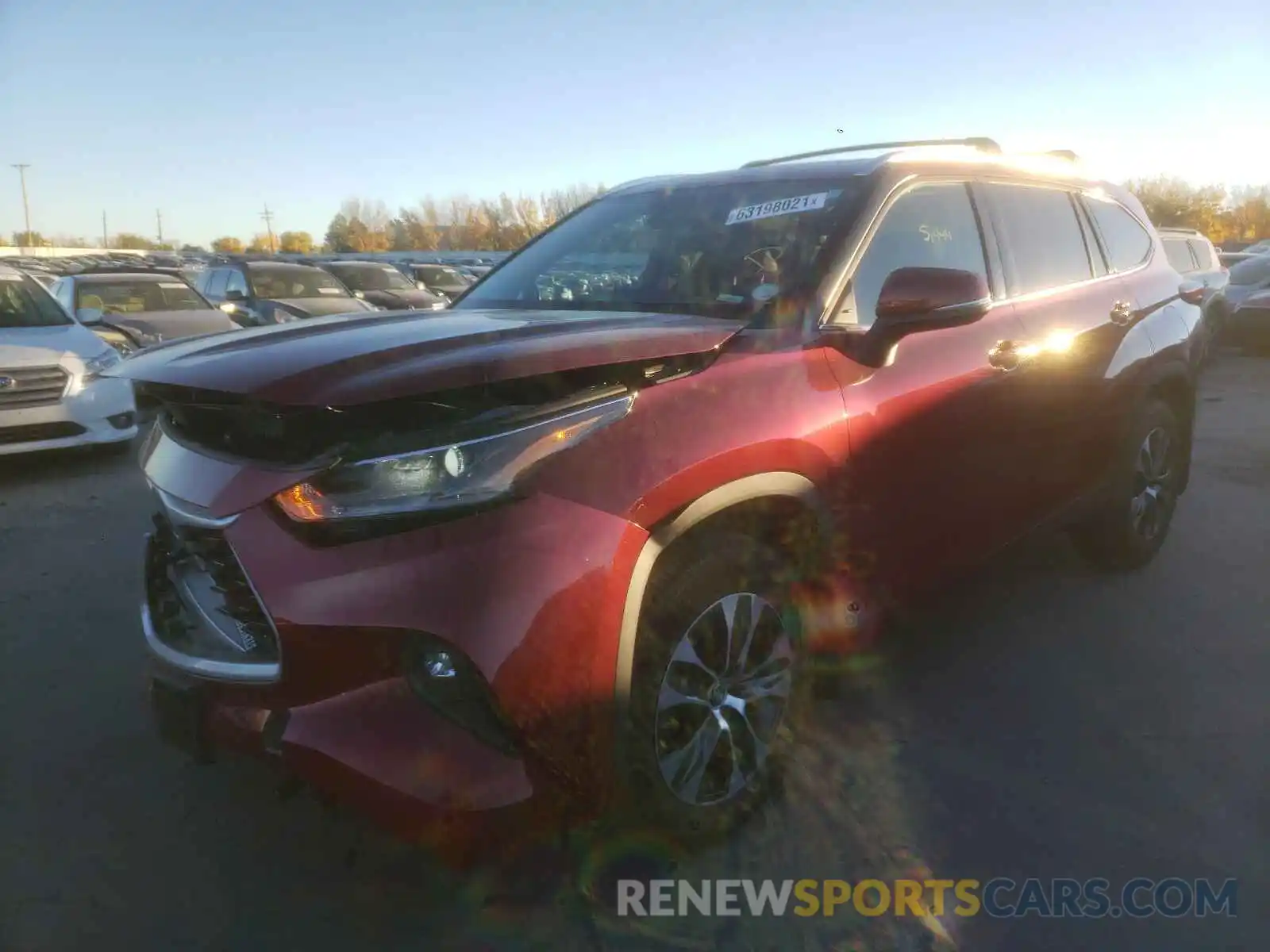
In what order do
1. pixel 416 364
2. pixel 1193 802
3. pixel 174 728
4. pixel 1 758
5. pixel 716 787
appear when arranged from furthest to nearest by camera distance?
1. pixel 1 758
2. pixel 1193 802
3. pixel 716 787
4. pixel 174 728
5. pixel 416 364

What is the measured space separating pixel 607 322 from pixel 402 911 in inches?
63.4

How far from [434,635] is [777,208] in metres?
2.05

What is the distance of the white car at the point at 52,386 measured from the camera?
6.98 metres

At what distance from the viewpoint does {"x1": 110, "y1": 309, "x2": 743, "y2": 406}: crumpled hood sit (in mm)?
1979

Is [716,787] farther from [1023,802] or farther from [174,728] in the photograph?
[174,728]

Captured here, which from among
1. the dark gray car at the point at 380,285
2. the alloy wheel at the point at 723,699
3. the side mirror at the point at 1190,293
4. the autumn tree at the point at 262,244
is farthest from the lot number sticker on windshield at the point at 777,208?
the autumn tree at the point at 262,244

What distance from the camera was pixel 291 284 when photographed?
46.6ft

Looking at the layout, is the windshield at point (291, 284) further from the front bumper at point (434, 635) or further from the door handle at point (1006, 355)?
the front bumper at point (434, 635)

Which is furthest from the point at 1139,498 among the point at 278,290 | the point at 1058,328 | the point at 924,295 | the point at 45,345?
the point at 278,290

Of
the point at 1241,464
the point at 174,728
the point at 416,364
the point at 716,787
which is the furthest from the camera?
the point at 1241,464

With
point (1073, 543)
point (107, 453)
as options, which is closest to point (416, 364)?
point (1073, 543)

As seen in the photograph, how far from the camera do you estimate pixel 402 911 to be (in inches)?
93.2

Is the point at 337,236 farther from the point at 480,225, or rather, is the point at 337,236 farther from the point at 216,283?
the point at 216,283

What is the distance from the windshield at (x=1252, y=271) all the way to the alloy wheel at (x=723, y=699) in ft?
52.0
